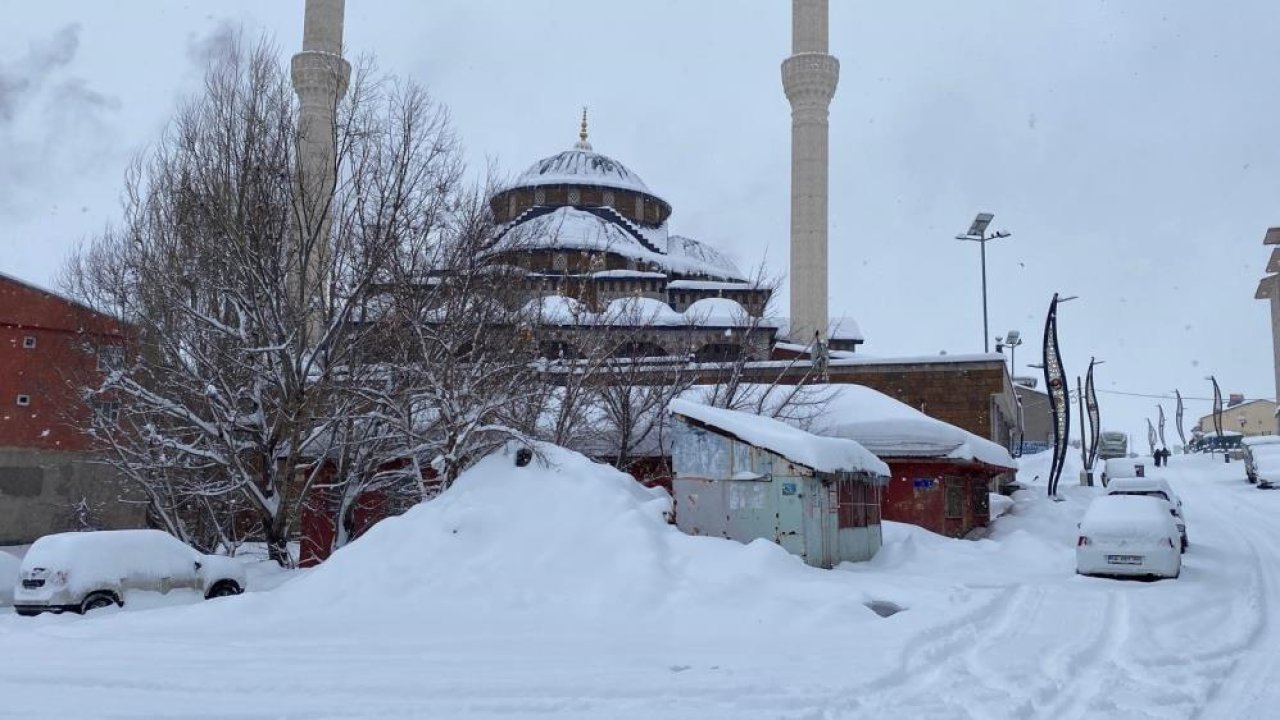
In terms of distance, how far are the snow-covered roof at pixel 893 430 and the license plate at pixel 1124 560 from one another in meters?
6.35

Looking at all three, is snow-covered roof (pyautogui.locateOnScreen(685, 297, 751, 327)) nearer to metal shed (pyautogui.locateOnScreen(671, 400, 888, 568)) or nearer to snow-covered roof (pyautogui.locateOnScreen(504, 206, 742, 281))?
snow-covered roof (pyautogui.locateOnScreen(504, 206, 742, 281))

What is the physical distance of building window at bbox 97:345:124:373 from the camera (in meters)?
22.0

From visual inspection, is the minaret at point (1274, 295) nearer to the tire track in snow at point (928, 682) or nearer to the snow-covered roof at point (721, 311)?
the snow-covered roof at point (721, 311)

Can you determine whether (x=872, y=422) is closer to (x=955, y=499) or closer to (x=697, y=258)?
(x=955, y=499)

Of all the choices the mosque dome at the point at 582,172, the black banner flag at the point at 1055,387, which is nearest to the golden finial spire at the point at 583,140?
the mosque dome at the point at 582,172

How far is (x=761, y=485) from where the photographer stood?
16.1 meters

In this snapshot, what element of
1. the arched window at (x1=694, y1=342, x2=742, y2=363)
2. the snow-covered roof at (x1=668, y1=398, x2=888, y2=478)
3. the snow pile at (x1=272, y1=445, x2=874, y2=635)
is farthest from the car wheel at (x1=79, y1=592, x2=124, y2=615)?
the arched window at (x1=694, y1=342, x2=742, y2=363)

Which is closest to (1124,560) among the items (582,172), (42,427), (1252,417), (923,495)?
(923,495)

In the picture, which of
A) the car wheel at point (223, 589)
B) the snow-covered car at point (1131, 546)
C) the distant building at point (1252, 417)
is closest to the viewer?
the snow-covered car at point (1131, 546)

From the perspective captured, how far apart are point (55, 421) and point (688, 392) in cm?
2028

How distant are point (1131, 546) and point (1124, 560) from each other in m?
0.25

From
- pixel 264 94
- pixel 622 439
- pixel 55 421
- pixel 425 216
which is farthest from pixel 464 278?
pixel 55 421

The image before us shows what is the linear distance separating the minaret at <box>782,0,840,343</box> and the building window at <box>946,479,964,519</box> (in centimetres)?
2562

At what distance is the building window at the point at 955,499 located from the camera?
79.4 ft
